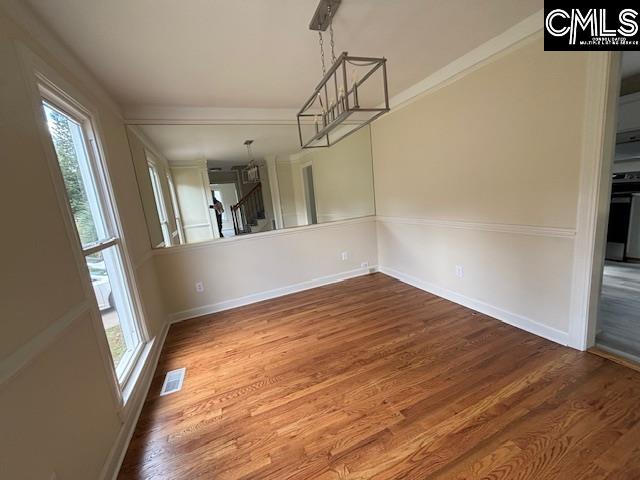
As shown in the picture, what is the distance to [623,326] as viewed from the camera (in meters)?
2.14

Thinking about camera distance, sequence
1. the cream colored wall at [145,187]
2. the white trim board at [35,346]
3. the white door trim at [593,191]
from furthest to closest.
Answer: the cream colored wall at [145,187], the white door trim at [593,191], the white trim board at [35,346]

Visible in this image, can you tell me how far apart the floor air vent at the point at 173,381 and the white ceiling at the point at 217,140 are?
2335mm

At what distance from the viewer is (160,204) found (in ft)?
10.2

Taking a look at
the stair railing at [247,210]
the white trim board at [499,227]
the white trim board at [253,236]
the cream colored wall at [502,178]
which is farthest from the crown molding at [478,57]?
the stair railing at [247,210]

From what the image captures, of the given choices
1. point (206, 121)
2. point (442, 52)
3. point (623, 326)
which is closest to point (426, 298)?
point (623, 326)

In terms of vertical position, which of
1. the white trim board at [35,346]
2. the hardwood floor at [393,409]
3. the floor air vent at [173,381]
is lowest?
the hardwood floor at [393,409]

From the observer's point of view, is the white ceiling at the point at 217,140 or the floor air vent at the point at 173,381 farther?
the white ceiling at the point at 217,140

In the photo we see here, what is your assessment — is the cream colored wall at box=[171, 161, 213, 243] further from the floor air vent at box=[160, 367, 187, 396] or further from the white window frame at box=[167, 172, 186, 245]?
the floor air vent at box=[160, 367, 187, 396]

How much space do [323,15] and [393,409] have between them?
2.44 meters

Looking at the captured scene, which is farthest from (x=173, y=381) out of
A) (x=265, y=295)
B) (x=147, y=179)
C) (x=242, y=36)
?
(x=242, y=36)

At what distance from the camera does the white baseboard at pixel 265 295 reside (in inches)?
123

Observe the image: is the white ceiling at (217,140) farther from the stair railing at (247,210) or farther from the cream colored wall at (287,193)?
the stair railing at (247,210)

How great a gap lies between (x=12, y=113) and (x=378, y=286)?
3436 millimetres

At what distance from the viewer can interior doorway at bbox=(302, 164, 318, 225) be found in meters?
3.81
